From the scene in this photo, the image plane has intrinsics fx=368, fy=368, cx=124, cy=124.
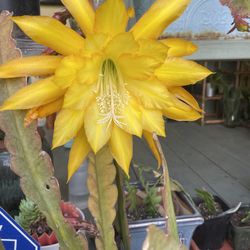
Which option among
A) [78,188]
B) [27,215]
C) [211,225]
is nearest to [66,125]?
[27,215]

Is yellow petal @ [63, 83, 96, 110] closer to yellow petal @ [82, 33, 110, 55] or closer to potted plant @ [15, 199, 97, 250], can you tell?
yellow petal @ [82, 33, 110, 55]

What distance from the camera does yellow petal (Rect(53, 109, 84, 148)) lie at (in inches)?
11.2

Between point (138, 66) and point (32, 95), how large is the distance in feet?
0.27

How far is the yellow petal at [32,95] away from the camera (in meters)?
0.27

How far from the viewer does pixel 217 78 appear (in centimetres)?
393

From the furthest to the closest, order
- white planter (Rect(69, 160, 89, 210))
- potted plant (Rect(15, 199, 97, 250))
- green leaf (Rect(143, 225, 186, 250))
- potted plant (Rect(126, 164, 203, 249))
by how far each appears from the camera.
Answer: white planter (Rect(69, 160, 89, 210)) < potted plant (Rect(126, 164, 203, 249)) < potted plant (Rect(15, 199, 97, 250)) < green leaf (Rect(143, 225, 186, 250))

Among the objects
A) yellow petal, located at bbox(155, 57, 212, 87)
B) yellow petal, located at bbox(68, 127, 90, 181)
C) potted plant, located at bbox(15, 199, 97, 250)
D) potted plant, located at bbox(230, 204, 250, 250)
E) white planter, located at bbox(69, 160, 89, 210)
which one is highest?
yellow petal, located at bbox(155, 57, 212, 87)

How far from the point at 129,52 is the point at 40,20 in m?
0.07

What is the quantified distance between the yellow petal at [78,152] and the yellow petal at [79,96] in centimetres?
2

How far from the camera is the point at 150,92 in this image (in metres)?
0.29

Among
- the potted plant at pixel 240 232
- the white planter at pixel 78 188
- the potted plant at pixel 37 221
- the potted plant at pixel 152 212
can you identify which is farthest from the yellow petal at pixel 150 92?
the potted plant at pixel 240 232

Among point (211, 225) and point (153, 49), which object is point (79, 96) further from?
point (211, 225)

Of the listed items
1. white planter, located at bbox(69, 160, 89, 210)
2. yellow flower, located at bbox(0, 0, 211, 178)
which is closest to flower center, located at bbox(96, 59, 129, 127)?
yellow flower, located at bbox(0, 0, 211, 178)

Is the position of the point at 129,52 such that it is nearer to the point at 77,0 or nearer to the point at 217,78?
the point at 77,0
